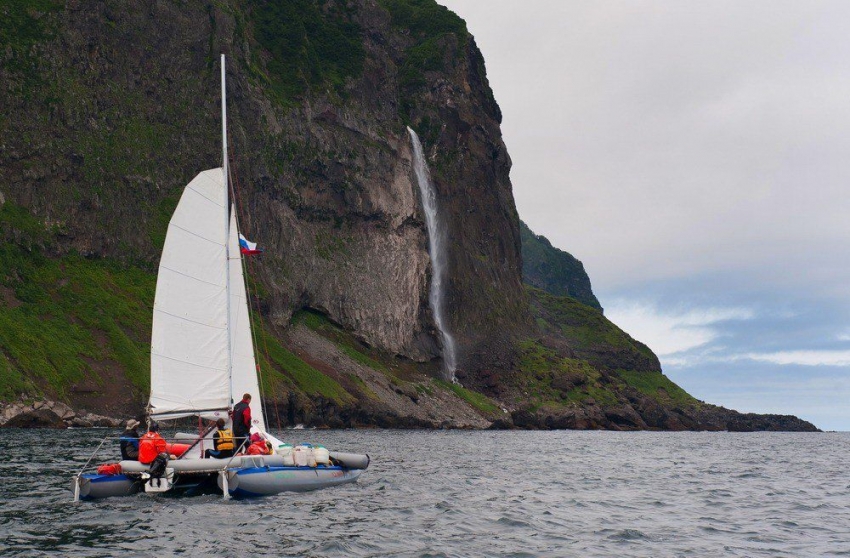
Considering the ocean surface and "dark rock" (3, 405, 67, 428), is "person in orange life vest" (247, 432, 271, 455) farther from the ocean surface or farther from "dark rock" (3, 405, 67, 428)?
"dark rock" (3, 405, 67, 428)

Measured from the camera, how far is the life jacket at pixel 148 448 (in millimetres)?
33188

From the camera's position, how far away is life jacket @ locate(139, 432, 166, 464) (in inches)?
1307

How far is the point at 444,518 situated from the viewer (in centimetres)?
3066

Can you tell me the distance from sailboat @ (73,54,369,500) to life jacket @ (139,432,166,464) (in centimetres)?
41

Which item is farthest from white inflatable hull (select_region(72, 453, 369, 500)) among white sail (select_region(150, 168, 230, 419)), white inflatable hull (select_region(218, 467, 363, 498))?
white sail (select_region(150, 168, 230, 419))

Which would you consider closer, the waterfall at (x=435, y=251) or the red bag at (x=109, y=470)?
→ the red bag at (x=109, y=470)

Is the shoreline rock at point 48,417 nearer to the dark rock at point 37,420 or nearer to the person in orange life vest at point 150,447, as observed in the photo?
the dark rock at point 37,420

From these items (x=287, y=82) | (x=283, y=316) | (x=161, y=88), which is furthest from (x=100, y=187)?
(x=287, y=82)

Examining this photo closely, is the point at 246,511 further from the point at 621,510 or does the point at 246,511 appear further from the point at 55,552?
the point at 621,510

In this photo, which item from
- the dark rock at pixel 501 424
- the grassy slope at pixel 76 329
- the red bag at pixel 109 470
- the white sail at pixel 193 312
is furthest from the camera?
the dark rock at pixel 501 424

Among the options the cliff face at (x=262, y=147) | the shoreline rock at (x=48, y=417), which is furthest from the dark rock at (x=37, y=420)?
the cliff face at (x=262, y=147)

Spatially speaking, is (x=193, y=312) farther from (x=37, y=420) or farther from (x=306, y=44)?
(x=306, y=44)

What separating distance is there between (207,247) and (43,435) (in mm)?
41995

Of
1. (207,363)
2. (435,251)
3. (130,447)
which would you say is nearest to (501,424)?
(435,251)
